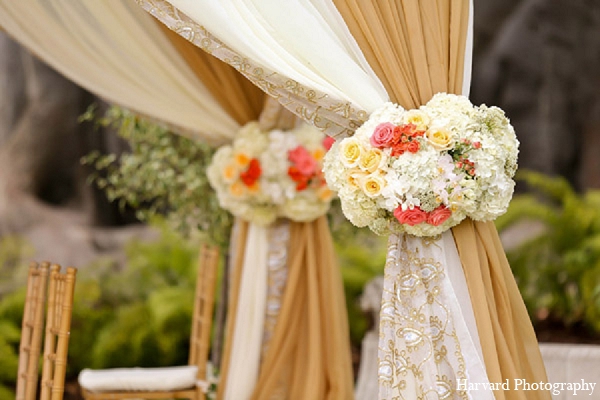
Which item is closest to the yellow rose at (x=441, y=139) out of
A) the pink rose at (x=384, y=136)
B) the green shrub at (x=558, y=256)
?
the pink rose at (x=384, y=136)

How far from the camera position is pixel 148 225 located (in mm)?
6816

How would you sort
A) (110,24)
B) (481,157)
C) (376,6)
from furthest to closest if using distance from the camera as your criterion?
(110,24) → (376,6) → (481,157)

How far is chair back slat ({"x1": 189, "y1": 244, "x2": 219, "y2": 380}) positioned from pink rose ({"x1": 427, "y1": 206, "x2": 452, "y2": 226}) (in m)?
1.74

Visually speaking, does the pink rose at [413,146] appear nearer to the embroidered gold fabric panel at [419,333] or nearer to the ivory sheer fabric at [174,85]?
the embroidered gold fabric panel at [419,333]

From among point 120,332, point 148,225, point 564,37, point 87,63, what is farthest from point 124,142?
point 564,37

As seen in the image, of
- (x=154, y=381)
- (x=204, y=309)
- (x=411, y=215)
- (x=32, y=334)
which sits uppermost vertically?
(x=411, y=215)

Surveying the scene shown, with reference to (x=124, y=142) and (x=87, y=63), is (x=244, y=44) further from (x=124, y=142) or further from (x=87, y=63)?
(x=124, y=142)

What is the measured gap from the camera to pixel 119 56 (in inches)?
142

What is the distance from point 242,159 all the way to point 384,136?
1.33 m

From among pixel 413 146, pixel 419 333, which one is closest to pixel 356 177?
pixel 413 146

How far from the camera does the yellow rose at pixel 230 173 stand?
144 inches

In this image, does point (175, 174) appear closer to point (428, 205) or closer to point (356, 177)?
point (356, 177)

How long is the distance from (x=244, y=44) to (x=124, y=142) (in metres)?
4.48

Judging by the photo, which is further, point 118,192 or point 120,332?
point 120,332
